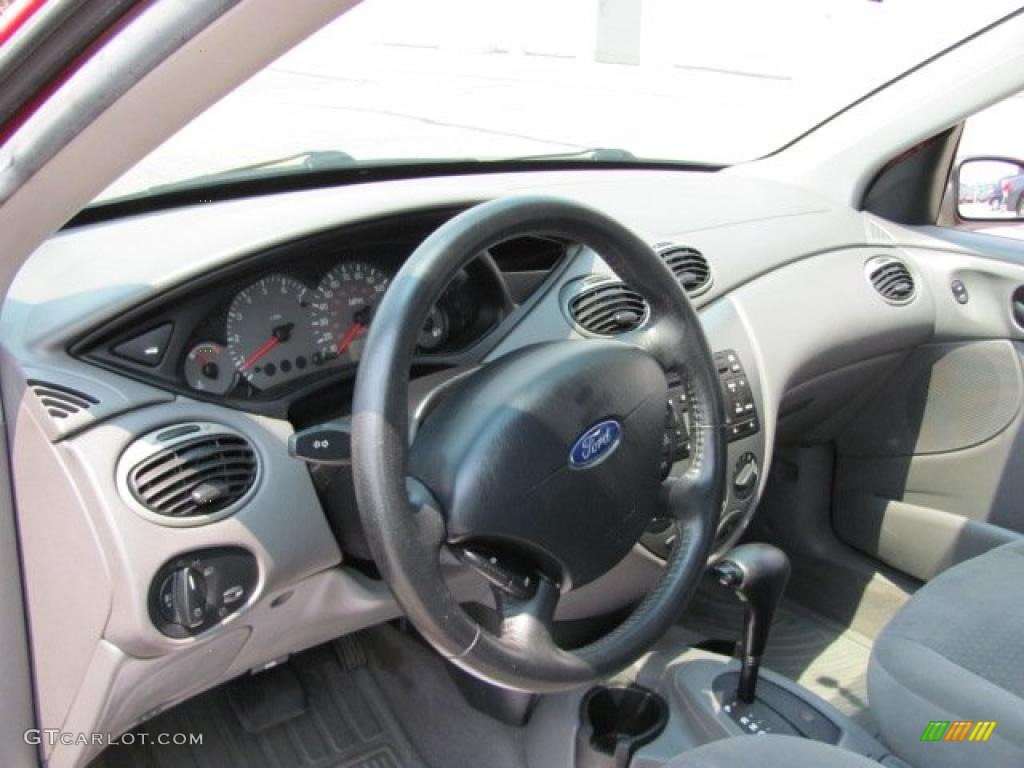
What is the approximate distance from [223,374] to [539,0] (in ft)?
26.0

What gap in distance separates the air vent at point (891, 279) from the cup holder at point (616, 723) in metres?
1.05

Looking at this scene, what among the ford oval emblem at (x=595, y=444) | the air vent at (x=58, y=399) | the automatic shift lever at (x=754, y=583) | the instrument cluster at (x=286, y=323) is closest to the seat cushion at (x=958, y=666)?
the automatic shift lever at (x=754, y=583)

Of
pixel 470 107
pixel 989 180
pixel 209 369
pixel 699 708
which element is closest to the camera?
pixel 209 369

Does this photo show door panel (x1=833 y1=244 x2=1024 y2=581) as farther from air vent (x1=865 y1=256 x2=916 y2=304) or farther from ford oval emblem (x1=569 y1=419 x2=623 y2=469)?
ford oval emblem (x1=569 y1=419 x2=623 y2=469)

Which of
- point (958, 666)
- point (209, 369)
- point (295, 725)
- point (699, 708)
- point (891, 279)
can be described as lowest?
point (295, 725)

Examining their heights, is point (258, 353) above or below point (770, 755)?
above

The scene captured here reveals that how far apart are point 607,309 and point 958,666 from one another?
2.73 ft

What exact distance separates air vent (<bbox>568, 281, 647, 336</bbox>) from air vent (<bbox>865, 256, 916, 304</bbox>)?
746 millimetres

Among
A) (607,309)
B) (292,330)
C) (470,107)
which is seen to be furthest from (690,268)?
(470,107)

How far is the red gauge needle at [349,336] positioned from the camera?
1704 millimetres

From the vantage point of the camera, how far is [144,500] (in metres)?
1.37

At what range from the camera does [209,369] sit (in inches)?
61.5

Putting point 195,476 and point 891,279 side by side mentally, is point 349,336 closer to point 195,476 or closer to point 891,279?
point 195,476

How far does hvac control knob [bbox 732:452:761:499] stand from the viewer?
1.97 metres
